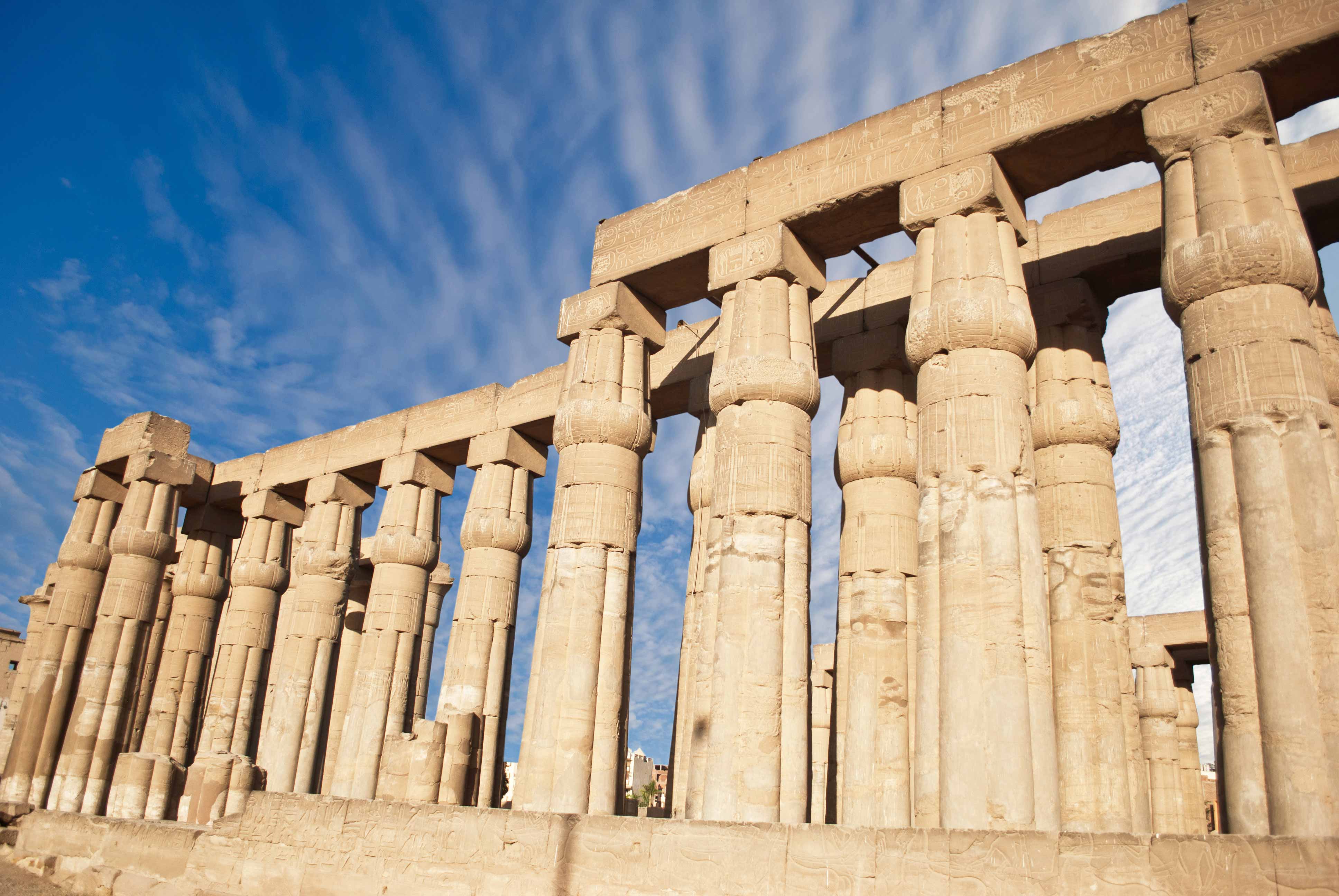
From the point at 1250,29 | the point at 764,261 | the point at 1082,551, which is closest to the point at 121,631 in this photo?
the point at 764,261

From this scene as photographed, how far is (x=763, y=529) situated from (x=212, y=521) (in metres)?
17.2

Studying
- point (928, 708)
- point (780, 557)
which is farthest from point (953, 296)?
point (928, 708)

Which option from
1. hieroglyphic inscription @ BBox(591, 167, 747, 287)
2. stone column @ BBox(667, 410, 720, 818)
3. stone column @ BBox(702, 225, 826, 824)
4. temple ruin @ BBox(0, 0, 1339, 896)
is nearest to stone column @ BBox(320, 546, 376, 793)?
temple ruin @ BBox(0, 0, 1339, 896)

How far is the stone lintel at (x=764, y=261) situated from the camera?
12.3 metres

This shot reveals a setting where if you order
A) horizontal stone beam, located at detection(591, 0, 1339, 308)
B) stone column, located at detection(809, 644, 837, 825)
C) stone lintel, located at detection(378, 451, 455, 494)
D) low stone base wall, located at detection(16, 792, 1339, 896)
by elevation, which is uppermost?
horizontal stone beam, located at detection(591, 0, 1339, 308)

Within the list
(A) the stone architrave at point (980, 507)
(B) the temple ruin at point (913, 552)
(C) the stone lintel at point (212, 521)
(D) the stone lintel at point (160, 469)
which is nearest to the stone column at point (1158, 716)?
(B) the temple ruin at point (913, 552)

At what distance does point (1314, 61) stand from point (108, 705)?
21.9 m

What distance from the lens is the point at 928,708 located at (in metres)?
9.23

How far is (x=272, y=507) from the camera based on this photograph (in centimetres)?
2292

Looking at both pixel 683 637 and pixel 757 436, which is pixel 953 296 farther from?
pixel 683 637

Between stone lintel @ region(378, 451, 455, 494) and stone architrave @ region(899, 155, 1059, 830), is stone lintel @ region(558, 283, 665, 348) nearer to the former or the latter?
stone architrave @ region(899, 155, 1059, 830)

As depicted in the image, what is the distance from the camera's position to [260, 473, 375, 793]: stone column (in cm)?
2008

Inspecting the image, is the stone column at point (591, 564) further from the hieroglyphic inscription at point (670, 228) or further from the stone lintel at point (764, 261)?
the stone lintel at point (764, 261)

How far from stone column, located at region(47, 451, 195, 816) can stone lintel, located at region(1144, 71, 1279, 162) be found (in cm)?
1942
